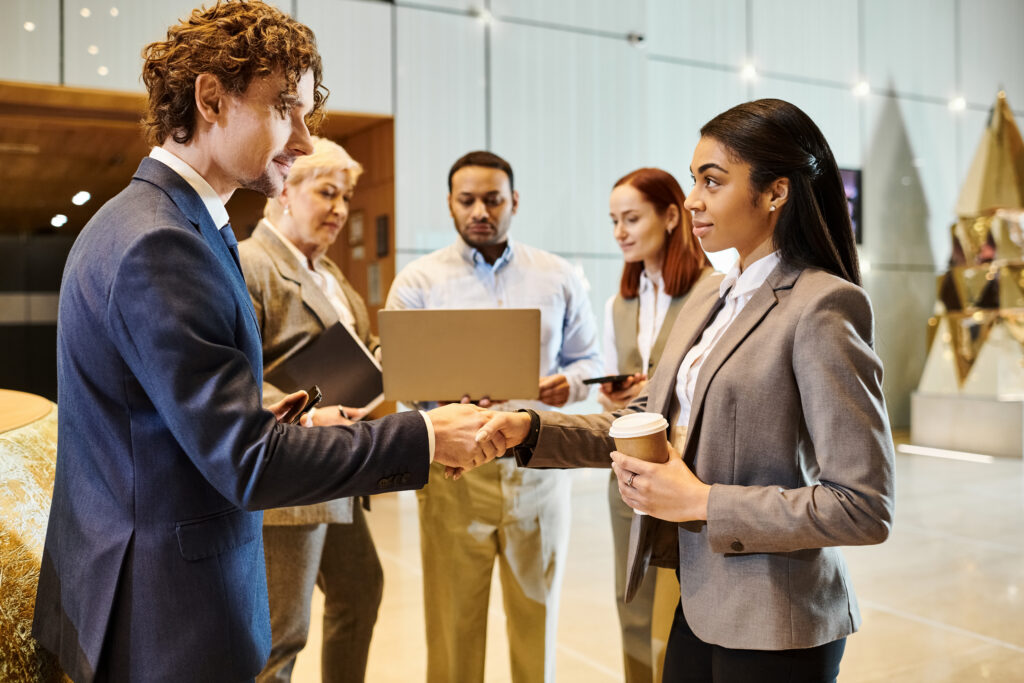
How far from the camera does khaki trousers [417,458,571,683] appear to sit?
2590 mm

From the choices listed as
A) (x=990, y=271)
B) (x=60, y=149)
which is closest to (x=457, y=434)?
(x=60, y=149)

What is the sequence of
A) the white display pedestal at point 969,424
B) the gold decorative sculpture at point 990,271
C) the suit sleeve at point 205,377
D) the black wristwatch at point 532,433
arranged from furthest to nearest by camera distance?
1. the gold decorative sculpture at point 990,271
2. the white display pedestal at point 969,424
3. the black wristwatch at point 532,433
4. the suit sleeve at point 205,377

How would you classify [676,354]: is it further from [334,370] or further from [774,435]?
[334,370]

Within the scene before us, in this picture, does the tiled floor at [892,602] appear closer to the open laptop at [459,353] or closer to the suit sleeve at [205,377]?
the open laptop at [459,353]

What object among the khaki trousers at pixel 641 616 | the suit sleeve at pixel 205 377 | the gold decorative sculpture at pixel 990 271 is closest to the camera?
the suit sleeve at pixel 205 377

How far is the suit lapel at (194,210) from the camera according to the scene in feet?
4.11

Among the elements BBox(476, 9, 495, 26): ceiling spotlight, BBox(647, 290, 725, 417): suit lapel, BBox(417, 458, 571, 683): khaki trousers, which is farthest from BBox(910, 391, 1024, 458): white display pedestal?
BBox(647, 290, 725, 417): suit lapel

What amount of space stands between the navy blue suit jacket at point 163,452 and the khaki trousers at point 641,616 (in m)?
1.24

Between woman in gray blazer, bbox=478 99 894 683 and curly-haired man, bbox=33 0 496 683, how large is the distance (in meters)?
0.50

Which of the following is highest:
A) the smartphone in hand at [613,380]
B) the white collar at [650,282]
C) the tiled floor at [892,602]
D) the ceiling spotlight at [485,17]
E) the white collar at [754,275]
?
the ceiling spotlight at [485,17]

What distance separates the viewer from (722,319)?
5.45ft

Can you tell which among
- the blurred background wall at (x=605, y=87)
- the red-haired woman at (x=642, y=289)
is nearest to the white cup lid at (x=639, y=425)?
the red-haired woman at (x=642, y=289)

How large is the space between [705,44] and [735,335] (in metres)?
7.65

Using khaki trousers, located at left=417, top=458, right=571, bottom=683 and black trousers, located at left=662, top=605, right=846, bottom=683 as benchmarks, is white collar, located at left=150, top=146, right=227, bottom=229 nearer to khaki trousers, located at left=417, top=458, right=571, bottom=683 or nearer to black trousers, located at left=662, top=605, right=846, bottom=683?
black trousers, located at left=662, top=605, right=846, bottom=683
